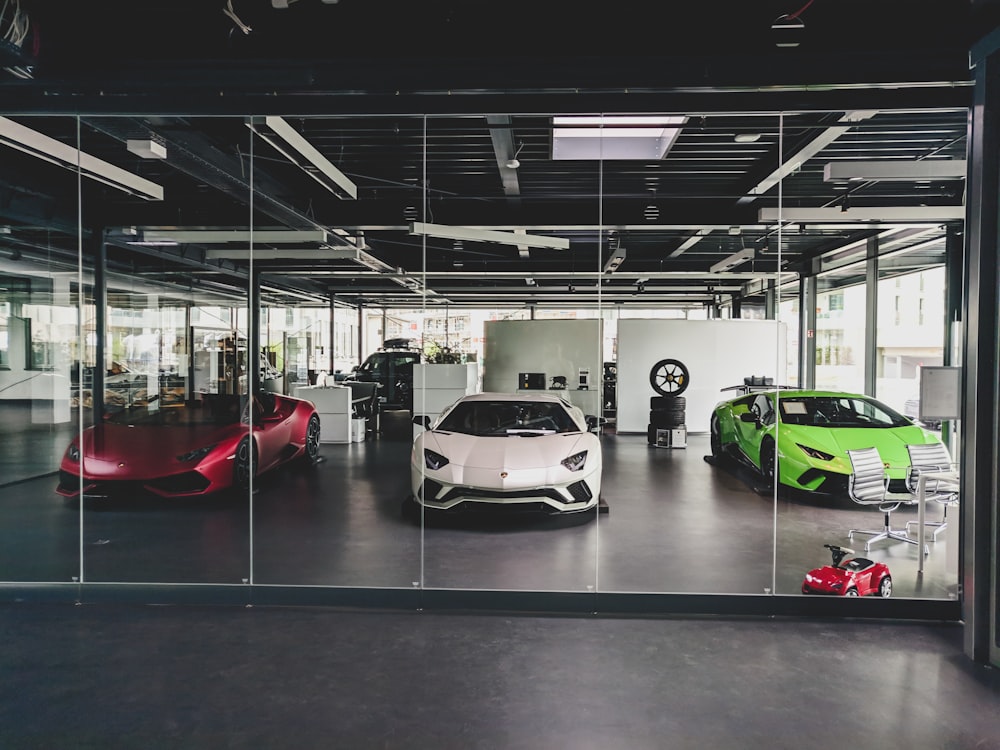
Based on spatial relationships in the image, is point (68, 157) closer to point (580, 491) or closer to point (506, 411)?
point (506, 411)

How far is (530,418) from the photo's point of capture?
5551mm

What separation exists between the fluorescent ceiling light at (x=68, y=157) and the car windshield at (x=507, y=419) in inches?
129

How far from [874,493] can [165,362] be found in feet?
21.8

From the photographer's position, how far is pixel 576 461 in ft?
17.5

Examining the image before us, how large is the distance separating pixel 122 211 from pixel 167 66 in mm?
3060

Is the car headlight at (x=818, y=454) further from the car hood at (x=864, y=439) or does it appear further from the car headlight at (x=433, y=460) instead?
the car headlight at (x=433, y=460)

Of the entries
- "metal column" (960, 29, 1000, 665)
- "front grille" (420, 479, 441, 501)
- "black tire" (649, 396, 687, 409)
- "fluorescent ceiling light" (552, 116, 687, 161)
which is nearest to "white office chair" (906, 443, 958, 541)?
"metal column" (960, 29, 1000, 665)

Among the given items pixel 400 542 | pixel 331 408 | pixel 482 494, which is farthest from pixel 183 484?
pixel 482 494

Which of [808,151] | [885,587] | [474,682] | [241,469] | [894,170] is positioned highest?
[808,151]

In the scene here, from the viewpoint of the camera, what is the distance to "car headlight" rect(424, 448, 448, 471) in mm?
5133

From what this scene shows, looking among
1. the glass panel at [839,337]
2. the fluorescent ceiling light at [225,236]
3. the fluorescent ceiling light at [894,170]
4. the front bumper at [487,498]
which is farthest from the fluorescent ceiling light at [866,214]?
the fluorescent ceiling light at [225,236]

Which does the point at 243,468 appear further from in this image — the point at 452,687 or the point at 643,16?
the point at 643,16

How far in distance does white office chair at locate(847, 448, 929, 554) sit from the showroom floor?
86 millimetres

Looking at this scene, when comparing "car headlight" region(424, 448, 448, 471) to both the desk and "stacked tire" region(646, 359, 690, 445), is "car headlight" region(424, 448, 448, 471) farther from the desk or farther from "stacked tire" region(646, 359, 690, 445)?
"stacked tire" region(646, 359, 690, 445)
